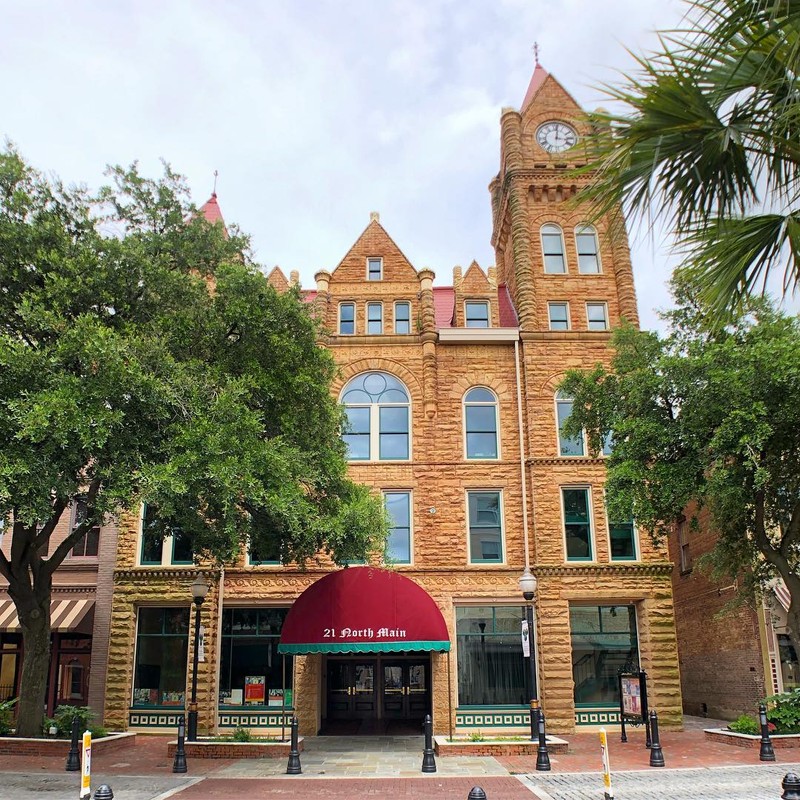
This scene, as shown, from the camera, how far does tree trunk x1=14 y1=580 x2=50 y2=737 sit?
17.4m

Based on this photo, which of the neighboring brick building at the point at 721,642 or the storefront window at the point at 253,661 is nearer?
the storefront window at the point at 253,661

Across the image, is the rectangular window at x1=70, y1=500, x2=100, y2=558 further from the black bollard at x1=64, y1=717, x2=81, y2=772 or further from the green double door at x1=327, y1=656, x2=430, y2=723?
the black bollard at x1=64, y1=717, x2=81, y2=772

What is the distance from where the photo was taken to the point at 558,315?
1031 inches

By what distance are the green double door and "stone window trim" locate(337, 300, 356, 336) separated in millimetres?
10632

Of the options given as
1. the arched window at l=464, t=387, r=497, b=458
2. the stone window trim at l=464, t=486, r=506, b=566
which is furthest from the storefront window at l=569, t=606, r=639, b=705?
the arched window at l=464, t=387, r=497, b=458

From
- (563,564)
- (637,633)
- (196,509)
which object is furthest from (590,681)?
(196,509)

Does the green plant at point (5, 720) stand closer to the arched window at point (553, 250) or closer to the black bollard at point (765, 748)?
the black bollard at point (765, 748)

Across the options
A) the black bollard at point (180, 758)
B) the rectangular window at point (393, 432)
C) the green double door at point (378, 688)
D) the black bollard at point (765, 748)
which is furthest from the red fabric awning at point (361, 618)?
the black bollard at point (765, 748)

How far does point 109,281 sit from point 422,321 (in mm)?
11952

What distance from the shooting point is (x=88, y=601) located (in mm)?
23672

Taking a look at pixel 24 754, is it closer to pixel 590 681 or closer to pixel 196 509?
pixel 196 509

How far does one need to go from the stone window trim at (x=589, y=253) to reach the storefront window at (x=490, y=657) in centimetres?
1182

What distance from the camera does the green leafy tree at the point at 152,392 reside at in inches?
521

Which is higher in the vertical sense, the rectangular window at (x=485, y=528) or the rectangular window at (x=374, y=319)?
the rectangular window at (x=374, y=319)
